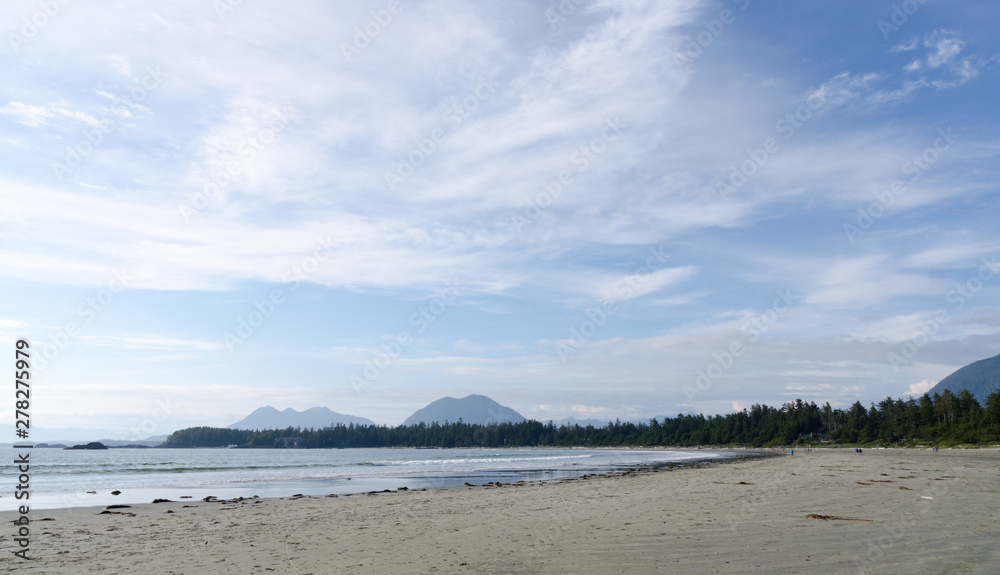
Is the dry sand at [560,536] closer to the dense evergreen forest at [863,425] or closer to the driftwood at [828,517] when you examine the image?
the driftwood at [828,517]

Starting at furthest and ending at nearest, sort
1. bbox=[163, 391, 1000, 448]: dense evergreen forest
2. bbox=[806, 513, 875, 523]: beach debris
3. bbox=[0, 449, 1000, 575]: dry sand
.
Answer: bbox=[163, 391, 1000, 448]: dense evergreen forest
bbox=[806, 513, 875, 523]: beach debris
bbox=[0, 449, 1000, 575]: dry sand

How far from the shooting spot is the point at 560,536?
11.9 meters

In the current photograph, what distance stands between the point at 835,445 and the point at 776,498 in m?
128

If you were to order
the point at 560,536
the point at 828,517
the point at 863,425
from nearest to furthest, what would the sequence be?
the point at 560,536, the point at 828,517, the point at 863,425

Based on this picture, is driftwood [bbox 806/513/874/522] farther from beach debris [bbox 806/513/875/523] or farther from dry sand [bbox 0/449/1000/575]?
dry sand [bbox 0/449/1000/575]

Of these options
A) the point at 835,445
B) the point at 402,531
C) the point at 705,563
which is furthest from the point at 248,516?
the point at 835,445

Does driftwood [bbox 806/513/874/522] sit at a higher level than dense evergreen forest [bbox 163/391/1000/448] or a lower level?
higher

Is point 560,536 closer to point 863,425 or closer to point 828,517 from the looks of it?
point 828,517

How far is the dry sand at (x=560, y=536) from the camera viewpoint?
9297 mm

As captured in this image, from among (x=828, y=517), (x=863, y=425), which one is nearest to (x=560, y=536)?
(x=828, y=517)

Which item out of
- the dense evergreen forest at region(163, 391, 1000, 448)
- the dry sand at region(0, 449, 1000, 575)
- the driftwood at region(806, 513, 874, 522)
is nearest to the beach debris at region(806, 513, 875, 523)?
the driftwood at region(806, 513, 874, 522)

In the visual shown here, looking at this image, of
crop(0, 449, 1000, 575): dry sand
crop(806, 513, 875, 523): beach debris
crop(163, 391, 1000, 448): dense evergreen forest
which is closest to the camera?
crop(0, 449, 1000, 575): dry sand

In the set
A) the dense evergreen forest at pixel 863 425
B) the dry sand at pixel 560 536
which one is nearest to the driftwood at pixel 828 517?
the dry sand at pixel 560 536

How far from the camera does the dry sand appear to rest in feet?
30.5
